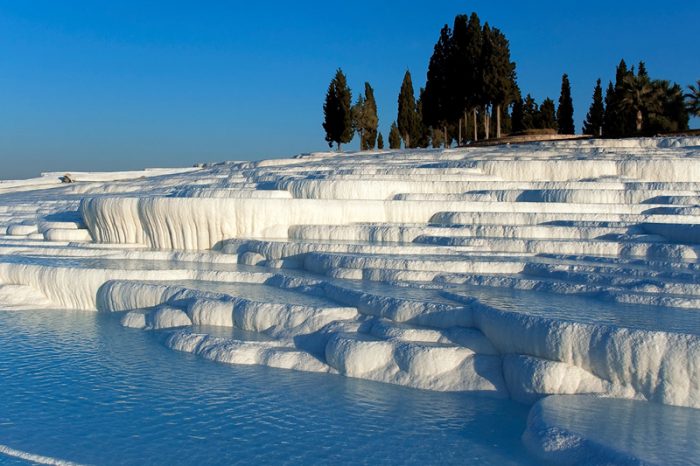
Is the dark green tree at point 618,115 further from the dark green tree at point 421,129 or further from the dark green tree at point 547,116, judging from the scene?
the dark green tree at point 421,129

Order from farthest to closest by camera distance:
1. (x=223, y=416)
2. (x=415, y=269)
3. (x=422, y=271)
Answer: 1. (x=415, y=269)
2. (x=422, y=271)
3. (x=223, y=416)

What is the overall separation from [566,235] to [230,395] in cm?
628

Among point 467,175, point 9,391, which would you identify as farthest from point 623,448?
point 467,175

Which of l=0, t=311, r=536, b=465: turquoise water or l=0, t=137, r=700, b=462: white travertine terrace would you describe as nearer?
l=0, t=311, r=536, b=465: turquoise water

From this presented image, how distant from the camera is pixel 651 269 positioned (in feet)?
27.0

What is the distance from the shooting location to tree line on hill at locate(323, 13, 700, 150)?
99.1 feet

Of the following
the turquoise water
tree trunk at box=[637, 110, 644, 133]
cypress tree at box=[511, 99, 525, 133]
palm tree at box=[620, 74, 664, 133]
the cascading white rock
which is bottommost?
the turquoise water

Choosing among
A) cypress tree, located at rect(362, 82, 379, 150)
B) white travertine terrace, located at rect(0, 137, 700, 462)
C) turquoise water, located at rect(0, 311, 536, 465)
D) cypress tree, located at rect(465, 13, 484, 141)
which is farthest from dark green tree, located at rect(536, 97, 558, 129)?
turquoise water, located at rect(0, 311, 536, 465)

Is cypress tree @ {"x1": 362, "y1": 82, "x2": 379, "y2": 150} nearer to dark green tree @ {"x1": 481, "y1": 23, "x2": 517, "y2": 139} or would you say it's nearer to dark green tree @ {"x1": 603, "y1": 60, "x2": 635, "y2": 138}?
dark green tree @ {"x1": 481, "y1": 23, "x2": 517, "y2": 139}

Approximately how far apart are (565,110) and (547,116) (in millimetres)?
5681

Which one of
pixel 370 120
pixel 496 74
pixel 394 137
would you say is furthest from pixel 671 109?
pixel 394 137

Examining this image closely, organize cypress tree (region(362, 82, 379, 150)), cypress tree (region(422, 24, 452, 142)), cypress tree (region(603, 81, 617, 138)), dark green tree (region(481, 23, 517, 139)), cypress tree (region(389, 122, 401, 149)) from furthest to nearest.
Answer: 1. cypress tree (region(389, 122, 401, 149))
2. cypress tree (region(362, 82, 379, 150))
3. cypress tree (region(603, 81, 617, 138))
4. cypress tree (region(422, 24, 452, 142))
5. dark green tree (region(481, 23, 517, 139))

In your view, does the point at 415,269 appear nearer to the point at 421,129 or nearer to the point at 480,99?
the point at 480,99

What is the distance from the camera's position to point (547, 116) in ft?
149
